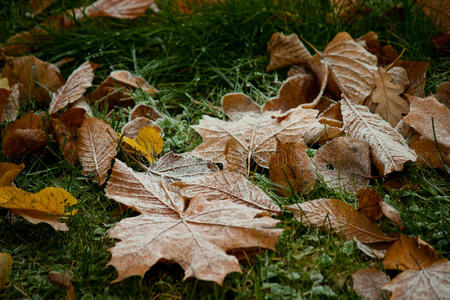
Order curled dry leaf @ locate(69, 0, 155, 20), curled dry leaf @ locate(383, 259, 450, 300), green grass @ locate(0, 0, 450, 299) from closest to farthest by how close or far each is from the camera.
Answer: curled dry leaf @ locate(383, 259, 450, 300)
green grass @ locate(0, 0, 450, 299)
curled dry leaf @ locate(69, 0, 155, 20)

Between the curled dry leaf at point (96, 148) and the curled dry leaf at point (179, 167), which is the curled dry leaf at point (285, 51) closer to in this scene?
the curled dry leaf at point (179, 167)

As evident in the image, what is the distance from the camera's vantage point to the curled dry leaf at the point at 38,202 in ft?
4.14

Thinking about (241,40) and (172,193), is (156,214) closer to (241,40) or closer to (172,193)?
(172,193)

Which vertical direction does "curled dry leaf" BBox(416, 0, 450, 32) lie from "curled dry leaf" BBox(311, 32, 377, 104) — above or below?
above

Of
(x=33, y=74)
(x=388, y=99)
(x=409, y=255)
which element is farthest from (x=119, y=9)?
(x=409, y=255)

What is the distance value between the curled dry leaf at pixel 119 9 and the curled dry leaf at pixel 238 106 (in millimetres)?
1173

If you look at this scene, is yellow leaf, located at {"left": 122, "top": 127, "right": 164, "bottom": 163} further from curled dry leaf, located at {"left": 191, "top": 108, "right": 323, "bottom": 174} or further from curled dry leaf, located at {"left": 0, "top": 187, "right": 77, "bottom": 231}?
curled dry leaf, located at {"left": 0, "top": 187, "right": 77, "bottom": 231}

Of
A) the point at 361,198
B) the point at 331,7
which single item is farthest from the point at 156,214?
the point at 331,7

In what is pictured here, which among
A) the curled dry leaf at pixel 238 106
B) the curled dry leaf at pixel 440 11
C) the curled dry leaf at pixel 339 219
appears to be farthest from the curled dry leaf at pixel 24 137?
the curled dry leaf at pixel 440 11

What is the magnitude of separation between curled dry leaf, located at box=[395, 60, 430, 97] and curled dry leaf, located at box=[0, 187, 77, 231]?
4.97 feet

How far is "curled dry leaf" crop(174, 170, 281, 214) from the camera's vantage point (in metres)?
1.37

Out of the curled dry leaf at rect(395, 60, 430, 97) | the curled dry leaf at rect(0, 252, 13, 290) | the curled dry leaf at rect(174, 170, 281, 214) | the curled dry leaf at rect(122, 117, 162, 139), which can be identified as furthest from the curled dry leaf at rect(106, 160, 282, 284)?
the curled dry leaf at rect(395, 60, 430, 97)

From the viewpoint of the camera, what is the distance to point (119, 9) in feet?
9.12

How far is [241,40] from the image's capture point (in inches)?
94.7
